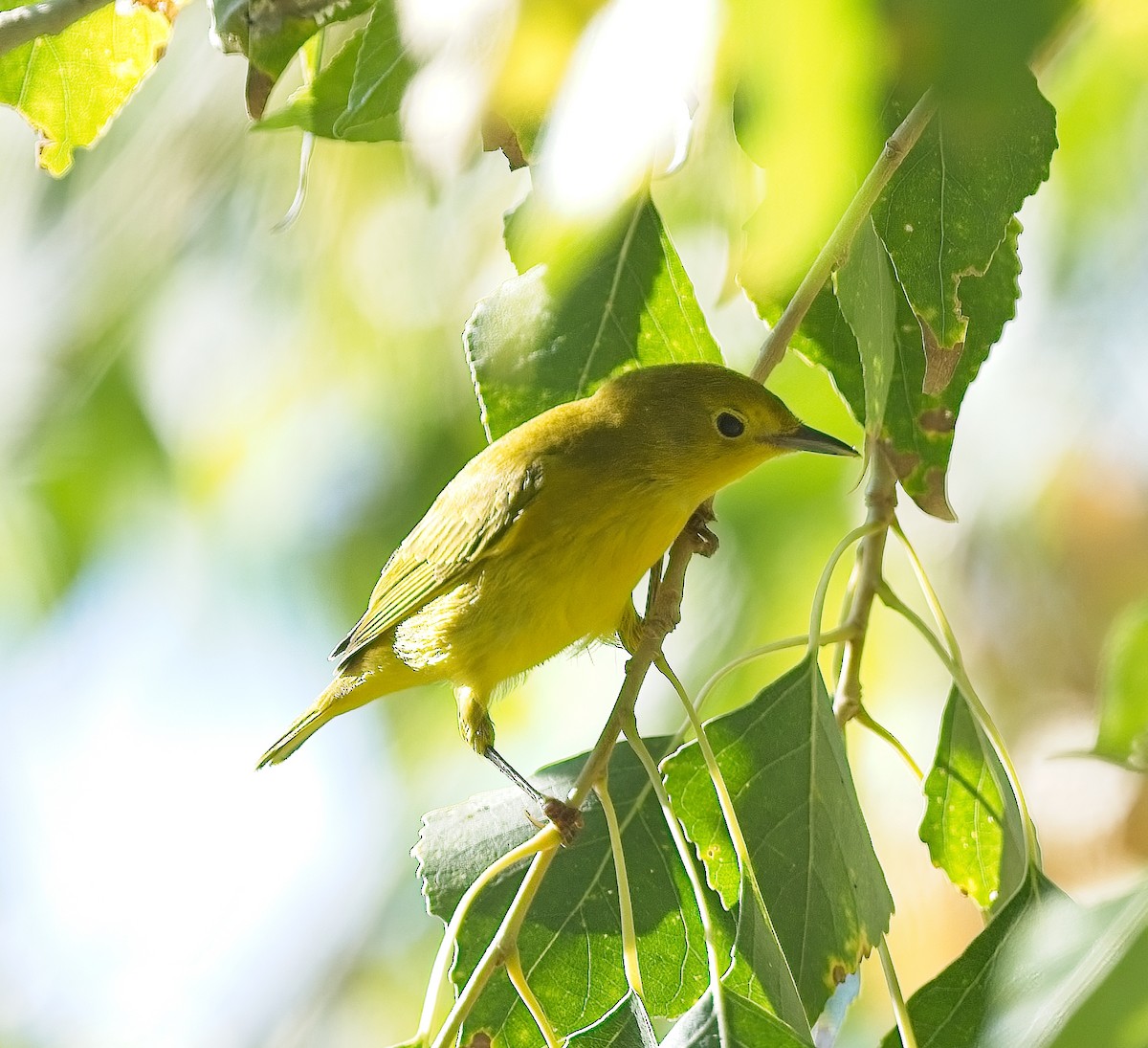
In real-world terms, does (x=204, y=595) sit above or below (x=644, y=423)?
above

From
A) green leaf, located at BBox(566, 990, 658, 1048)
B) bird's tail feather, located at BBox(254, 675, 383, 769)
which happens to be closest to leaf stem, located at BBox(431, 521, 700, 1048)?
green leaf, located at BBox(566, 990, 658, 1048)

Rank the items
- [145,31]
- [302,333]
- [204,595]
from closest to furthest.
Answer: [145,31], [302,333], [204,595]

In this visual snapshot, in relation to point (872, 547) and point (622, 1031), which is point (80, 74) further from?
point (622, 1031)

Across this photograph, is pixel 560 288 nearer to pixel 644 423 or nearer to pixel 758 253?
pixel 644 423

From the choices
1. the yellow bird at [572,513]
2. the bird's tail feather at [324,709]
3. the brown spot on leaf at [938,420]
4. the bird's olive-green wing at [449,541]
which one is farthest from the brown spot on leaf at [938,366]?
the bird's tail feather at [324,709]

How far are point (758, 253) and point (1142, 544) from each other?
3.56 m

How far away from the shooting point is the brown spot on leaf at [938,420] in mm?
1799

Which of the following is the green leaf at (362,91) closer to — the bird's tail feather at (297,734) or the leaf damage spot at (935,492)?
the leaf damage spot at (935,492)

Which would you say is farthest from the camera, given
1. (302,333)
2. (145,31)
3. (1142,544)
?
(302,333)

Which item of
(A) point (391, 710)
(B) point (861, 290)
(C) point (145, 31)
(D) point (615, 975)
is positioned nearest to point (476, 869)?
(D) point (615, 975)

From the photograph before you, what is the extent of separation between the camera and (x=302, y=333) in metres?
5.03

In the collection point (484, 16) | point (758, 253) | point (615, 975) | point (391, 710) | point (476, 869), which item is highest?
point (391, 710)

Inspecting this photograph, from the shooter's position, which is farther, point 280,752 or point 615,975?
point 280,752

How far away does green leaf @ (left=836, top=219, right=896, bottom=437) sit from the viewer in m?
1.46
